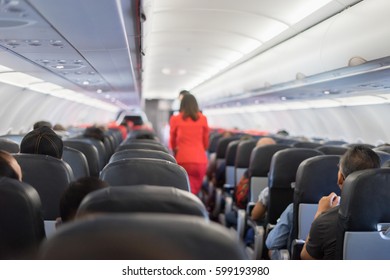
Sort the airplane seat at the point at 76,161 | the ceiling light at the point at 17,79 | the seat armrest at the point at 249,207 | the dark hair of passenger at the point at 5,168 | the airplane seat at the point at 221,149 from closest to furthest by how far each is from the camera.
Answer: the dark hair of passenger at the point at 5,168
the airplane seat at the point at 76,161
the seat armrest at the point at 249,207
the airplane seat at the point at 221,149
the ceiling light at the point at 17,79

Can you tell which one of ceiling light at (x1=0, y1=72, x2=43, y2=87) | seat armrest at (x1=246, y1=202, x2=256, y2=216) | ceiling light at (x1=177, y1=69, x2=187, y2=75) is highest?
ceiling light at (x1=177, y1=69, x2=187, y2=75)

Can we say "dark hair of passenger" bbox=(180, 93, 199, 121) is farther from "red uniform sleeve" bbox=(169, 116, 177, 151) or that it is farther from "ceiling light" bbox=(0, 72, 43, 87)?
"ceiling light" bbox=(0, 72, 43, 87)

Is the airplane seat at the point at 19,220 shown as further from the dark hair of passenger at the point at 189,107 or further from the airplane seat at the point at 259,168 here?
the dark hair of passenger at the point at 189,107

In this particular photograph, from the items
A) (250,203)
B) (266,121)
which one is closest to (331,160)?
(250,203)

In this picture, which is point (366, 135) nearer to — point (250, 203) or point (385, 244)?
point (250, 203)

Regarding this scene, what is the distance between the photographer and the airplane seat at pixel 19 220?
231 centimetres

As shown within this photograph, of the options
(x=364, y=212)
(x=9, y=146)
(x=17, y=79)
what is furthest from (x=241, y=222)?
(x=17, y=79)

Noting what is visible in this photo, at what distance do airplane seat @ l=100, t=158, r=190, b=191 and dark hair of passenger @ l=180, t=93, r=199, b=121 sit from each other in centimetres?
319

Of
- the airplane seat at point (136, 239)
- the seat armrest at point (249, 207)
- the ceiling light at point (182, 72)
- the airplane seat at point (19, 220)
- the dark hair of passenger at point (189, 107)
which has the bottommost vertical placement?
the seat armrest at point (249, 207)

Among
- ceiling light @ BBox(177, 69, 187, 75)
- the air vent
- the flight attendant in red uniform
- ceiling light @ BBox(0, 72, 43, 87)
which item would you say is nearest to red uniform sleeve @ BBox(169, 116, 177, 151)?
the flight attendant in red uniform

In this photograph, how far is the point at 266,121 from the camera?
20.8m

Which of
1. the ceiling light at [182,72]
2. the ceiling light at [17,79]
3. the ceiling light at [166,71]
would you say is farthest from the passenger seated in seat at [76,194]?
the ceiling light at [182,72]

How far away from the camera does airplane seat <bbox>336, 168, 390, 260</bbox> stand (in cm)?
298

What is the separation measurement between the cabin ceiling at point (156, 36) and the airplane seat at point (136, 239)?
245 cm
